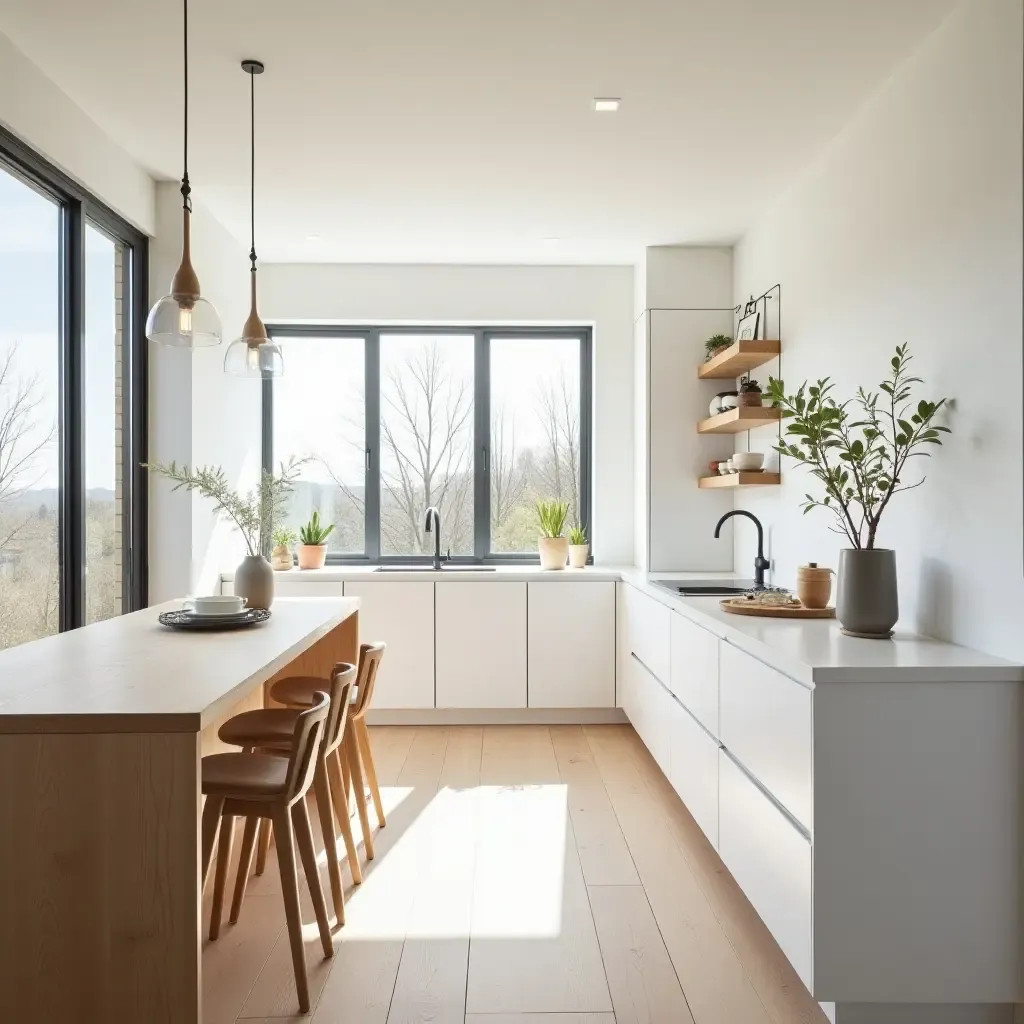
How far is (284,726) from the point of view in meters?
2.76

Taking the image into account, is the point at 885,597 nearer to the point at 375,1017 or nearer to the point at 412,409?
the point at 375,1017

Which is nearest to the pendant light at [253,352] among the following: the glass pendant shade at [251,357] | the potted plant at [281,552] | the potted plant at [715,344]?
the glass pendant shade at [251,357]

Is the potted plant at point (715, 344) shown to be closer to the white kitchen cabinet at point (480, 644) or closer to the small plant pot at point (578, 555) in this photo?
the small plant pot at point (578, 555)

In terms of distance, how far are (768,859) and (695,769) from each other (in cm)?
84

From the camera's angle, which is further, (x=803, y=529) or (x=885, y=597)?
(x=803, y=529)

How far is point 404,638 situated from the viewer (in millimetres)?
4703

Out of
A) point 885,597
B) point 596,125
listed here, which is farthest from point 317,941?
point 596,125

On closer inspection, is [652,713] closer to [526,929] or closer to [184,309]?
[526,929]

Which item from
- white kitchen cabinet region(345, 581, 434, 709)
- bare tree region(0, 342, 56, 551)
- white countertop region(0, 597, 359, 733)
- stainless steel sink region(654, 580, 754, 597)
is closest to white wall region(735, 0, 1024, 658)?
stainless steel sink region(654, 580, 754, 597)

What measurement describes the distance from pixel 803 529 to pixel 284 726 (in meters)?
2.27

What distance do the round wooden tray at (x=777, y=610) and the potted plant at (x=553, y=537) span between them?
1.90 meters

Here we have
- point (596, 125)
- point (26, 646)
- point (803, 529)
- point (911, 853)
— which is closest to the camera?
point (911, 853)

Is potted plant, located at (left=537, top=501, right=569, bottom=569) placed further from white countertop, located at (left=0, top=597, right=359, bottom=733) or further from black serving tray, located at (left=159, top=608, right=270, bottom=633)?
black serving tray, located at (left=159, top=608, right=270, bottom=633)

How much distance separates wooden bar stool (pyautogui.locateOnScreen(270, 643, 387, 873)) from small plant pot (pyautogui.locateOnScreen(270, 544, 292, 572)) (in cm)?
172
